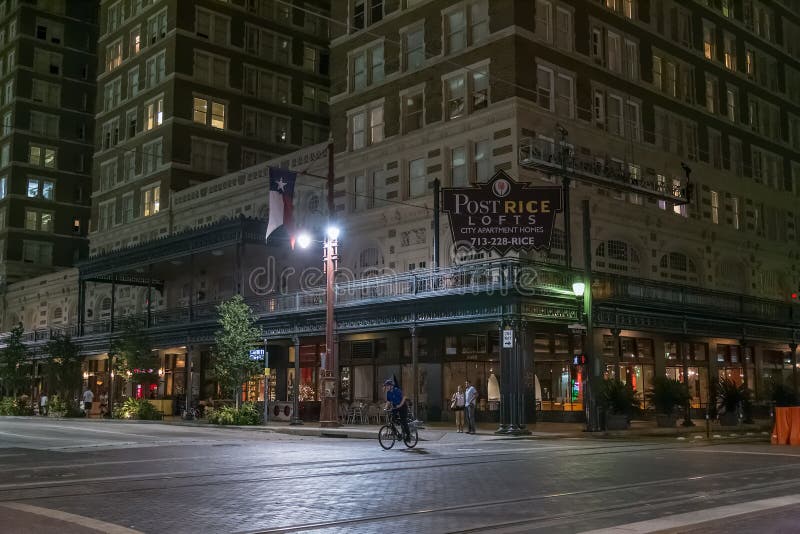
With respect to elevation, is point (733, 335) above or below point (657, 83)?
below

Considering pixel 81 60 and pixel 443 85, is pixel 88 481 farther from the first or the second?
pixel 81 60

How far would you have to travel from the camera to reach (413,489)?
14.1 metres

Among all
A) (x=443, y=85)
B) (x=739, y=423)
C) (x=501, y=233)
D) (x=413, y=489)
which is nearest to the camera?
(x=413, y=489)

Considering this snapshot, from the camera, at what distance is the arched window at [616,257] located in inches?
1580

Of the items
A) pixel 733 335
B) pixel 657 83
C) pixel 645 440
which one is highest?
pixel 657 83

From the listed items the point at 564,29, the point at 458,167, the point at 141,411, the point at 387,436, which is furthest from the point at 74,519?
the point at 141,411

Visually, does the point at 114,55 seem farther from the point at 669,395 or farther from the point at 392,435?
the point at 392,435

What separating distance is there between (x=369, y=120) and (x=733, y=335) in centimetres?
2208

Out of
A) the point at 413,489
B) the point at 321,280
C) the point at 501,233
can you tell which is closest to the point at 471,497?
the point at 413,489

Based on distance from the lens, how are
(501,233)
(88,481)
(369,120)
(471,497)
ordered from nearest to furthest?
(471,497)
(88,481)
(501,233)
(369,120)

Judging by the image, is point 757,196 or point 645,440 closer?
point 645,440

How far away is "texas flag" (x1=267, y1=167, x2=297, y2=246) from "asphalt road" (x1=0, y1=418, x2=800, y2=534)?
50.0 ft

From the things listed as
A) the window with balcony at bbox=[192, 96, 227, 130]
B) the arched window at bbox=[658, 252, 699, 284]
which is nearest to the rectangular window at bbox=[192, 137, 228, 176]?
the window with balcony at bbox=[192, 96, 227, 130]

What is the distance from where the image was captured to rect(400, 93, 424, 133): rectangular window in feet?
139
